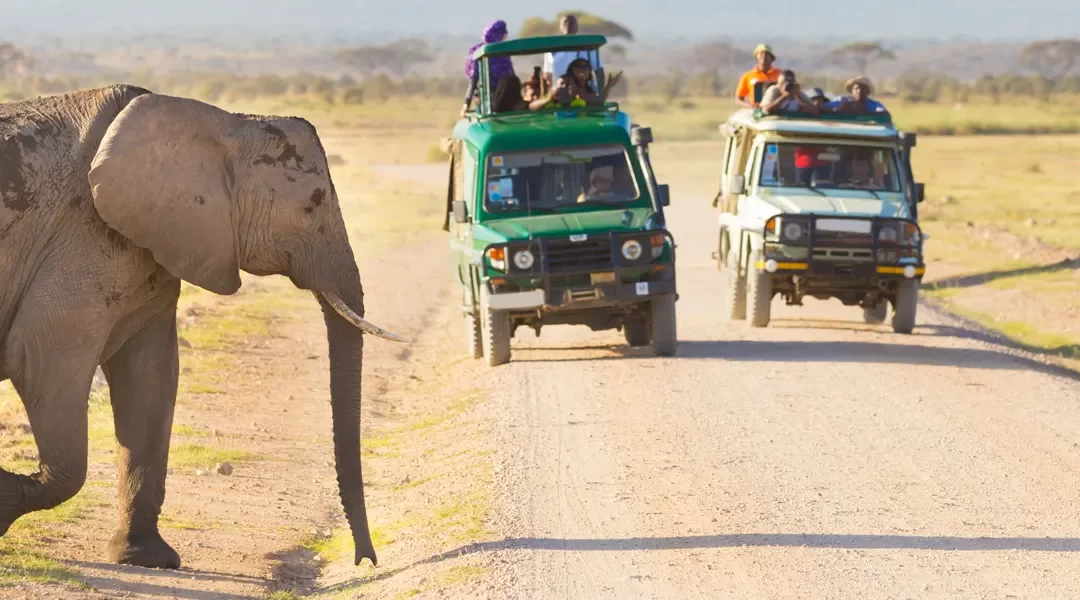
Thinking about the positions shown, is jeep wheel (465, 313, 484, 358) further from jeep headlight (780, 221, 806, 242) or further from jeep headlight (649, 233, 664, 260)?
jeep headlight (780, 221, 806, 242)

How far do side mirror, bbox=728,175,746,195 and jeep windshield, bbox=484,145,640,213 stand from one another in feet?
6.71

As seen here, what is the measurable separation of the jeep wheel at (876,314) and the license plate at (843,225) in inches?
78.8

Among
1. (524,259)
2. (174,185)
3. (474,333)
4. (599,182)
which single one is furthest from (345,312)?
(474,333)

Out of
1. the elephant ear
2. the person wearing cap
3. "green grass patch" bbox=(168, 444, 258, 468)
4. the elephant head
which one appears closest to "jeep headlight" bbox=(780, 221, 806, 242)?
the person wearing cap

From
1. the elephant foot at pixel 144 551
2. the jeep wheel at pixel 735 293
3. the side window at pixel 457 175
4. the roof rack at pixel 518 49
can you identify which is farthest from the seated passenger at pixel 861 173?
the elephant foot at pixel 144 551

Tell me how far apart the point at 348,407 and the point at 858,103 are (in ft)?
34.9

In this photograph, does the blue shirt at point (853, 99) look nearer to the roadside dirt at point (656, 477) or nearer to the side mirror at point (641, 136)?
the roadside dirt at point (656, 477)

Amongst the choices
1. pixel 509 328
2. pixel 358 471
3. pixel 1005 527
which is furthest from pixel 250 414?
pixel 1005 527

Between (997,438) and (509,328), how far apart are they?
5.16 meters

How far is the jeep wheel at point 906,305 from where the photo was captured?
17547mm

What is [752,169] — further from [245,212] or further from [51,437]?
[51,437]

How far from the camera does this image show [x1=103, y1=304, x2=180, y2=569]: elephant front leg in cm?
946

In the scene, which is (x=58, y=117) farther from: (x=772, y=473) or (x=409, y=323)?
(x=409, y=323)

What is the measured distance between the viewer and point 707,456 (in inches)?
456
